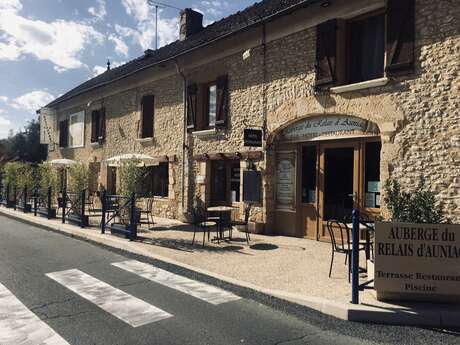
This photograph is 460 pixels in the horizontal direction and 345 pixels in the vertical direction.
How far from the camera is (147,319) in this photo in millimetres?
4121

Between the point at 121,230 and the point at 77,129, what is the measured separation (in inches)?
466

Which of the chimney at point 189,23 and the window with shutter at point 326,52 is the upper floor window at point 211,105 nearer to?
the window with shutter at point 326,52

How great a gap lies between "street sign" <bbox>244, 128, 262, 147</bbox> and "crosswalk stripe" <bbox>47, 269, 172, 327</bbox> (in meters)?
4.99

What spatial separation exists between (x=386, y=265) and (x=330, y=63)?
5.14m

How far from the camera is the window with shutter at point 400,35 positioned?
23.2ft

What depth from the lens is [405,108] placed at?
7188 mm

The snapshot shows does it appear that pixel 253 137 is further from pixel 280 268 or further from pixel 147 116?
pixel 147 116

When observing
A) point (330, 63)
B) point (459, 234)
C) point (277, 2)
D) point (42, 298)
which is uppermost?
point (277, 2)

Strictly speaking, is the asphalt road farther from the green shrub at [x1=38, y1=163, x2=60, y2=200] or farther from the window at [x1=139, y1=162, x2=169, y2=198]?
the green shrub at [x1=38, y1=163, x2=60, y2=200]

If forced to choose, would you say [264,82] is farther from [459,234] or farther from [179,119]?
[459,234]

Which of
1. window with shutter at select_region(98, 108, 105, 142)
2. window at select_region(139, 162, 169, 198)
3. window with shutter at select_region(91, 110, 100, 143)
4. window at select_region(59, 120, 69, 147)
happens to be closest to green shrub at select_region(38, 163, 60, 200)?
window with shutter at select_region(98, 108, 105, 142)

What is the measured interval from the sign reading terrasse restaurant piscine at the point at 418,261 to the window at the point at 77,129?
1674 cm

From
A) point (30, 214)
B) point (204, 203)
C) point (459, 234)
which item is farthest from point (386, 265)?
point (30, 214)

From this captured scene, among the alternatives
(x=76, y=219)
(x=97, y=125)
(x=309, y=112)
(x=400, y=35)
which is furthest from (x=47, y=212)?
(x=400, y=35)
